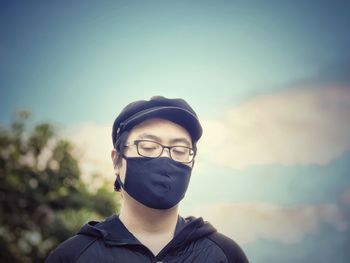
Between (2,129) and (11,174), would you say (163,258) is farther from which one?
(2,129)

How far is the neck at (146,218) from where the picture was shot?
2422 mm

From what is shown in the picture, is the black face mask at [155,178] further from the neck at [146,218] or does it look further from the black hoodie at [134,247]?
the black hoodie at [134,247]

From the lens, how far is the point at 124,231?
93.1 inches

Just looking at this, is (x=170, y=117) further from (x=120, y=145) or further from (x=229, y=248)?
(x=229, y=248)

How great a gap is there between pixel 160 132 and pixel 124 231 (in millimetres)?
644

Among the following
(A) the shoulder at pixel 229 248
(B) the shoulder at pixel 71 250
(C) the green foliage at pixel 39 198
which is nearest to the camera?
(B) the shoulder at pixel 71 250

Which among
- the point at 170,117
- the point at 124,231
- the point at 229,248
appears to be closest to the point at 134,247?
the point at 124,231

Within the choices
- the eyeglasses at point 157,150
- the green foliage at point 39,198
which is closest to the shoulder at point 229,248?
the eyeglasses at point 157,150

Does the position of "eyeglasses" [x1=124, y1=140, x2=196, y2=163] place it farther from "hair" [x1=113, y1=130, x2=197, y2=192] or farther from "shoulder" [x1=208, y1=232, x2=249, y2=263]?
"shoulder" [x1=208, y1=232, x2=249, y2=263]

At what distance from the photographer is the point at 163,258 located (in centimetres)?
228

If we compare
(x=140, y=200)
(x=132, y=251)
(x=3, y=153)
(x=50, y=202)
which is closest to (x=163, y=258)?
(x=132, y=251)

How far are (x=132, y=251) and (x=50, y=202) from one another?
10.5 m

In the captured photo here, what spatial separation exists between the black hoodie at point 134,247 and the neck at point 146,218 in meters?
0.05

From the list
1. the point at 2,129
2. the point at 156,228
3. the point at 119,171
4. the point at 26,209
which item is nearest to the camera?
the point at 156,228
